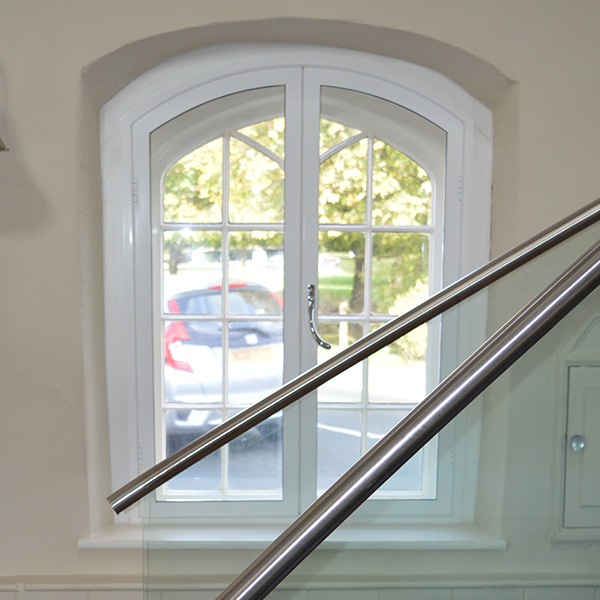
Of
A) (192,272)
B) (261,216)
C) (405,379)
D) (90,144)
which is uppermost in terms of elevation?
(90,144)

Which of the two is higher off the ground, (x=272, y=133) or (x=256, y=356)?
(x=272, y=133)

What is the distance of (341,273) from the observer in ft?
6.99

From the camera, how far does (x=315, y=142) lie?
2.05 meters

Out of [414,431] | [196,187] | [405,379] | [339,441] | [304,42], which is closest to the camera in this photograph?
[414,431]

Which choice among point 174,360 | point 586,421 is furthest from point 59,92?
point 586,421

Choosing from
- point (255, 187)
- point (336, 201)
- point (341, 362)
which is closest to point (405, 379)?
point (341, 362)

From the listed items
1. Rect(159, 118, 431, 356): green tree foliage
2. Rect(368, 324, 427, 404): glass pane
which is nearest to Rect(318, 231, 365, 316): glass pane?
Rect(159, 118, 431, 356): green tree foliage

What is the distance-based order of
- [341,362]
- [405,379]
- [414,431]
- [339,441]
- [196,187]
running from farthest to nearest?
[196,187]
[405,379]
[341,362]
[339,441]
[414,431]

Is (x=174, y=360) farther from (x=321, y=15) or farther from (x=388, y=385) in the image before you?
(x=321, y=15)

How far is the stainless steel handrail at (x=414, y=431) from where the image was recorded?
0.63 m

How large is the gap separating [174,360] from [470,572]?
5.14 feet

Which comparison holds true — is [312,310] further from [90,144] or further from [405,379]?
[90,144]

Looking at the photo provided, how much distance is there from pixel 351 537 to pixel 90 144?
1.66 m

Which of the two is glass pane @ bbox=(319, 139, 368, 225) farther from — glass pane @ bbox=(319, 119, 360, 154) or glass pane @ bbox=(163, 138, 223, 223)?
glass pane @ bbox=(163, 138, 223, 223)
